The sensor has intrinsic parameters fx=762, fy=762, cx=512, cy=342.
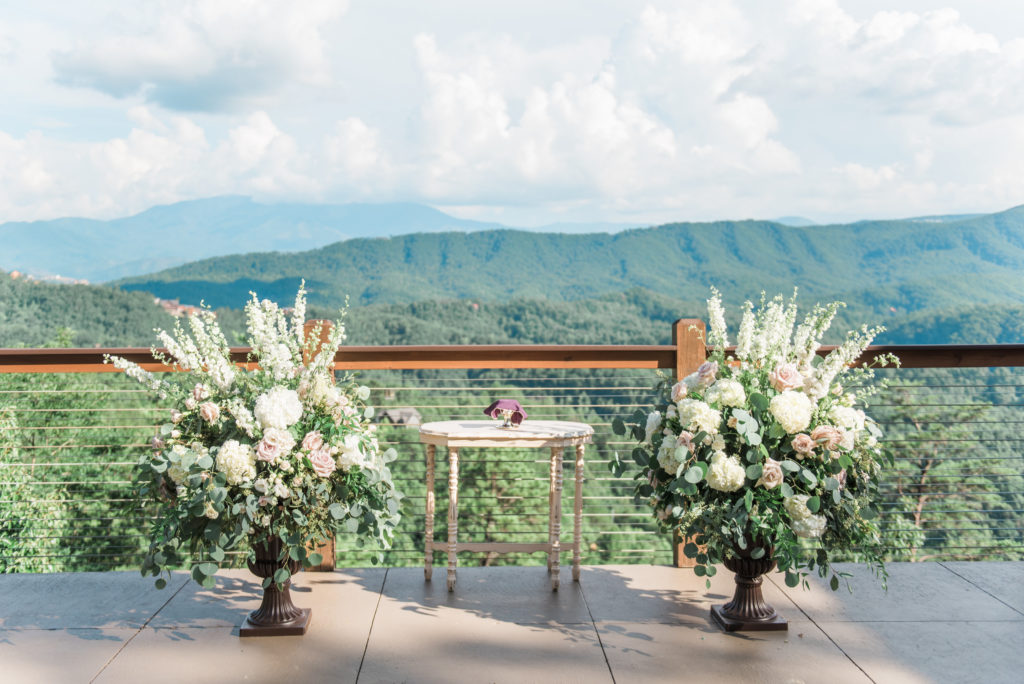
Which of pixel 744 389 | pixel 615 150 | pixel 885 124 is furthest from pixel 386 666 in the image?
pixel 885 124

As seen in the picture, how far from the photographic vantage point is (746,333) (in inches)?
118

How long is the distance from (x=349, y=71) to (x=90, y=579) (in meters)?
55.0

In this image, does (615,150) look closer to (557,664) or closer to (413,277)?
(413,277)

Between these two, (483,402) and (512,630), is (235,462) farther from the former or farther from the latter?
(483,402)

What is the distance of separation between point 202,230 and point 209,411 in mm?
124852

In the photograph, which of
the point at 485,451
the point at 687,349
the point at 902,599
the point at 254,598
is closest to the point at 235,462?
the point at 254,598

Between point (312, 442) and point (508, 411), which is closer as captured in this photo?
point (312, 442)

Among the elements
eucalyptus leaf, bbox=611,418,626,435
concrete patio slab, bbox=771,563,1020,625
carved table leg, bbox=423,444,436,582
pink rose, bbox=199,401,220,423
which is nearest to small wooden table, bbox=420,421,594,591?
carved table leg, bbox=423,444,436,582

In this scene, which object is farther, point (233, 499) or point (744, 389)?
point (744, 389)

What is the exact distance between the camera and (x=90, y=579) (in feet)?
11.6

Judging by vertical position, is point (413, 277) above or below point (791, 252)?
below

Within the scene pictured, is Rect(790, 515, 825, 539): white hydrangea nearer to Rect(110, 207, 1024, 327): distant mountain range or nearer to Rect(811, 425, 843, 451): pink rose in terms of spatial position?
Rect(811, 425, 843, 451): pink rose

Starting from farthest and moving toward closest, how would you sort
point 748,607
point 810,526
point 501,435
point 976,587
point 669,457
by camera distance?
point 976,587
point 501,435
point 748,607
point 669,457
point 810,526

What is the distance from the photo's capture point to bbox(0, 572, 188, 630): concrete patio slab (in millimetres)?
3080
